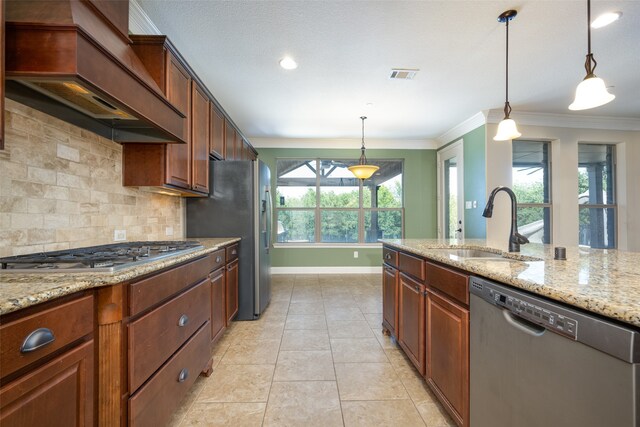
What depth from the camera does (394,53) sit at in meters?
2.48

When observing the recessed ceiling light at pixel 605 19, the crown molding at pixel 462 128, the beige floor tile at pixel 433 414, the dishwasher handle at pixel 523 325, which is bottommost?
the beige floor tile at pixel 433 414

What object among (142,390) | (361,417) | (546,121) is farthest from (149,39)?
(546,121)

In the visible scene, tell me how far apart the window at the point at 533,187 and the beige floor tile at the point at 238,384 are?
168 inches

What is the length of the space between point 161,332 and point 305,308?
7.22ft

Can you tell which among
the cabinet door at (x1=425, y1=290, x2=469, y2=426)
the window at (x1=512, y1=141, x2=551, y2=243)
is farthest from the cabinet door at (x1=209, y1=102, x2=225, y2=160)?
the window at (x1=512, y1=141, x2=551, y2=243)

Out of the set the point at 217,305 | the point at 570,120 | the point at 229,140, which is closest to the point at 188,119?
the point at 229,140

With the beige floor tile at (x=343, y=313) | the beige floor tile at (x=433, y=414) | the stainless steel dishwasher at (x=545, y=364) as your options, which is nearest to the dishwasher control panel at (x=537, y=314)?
the stainless steel dishwasher at (x=545, y=364)

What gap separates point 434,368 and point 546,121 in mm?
4295

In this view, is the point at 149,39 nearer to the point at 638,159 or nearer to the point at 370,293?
the point at 370,293

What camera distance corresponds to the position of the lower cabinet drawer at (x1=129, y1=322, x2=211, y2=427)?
116 centimetres

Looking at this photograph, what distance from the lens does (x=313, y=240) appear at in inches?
213

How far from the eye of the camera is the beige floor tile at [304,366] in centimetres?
193

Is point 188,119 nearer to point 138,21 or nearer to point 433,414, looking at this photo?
point 138,21

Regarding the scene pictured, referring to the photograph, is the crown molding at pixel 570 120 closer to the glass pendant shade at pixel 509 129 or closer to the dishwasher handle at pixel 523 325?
the glass pendant shade at pixel 509 129
